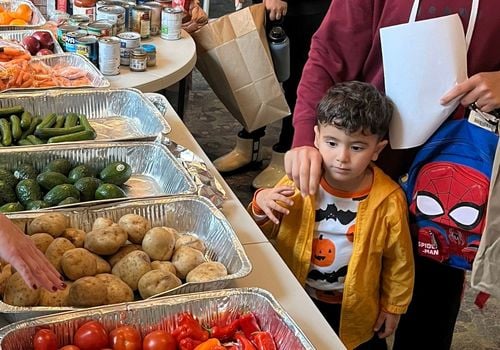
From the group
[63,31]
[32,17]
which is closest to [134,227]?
[63,31]

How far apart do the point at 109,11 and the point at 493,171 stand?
1451 millimetres

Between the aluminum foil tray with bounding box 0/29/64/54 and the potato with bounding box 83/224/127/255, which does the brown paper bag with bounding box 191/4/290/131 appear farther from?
the potato with bounding box 83/224/127/255

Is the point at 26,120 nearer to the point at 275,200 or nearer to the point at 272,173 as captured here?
the point at 275,200

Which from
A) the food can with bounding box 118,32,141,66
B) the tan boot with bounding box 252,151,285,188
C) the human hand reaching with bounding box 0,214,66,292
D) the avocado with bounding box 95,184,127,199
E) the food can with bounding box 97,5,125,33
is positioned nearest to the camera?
the human hand reaching with bounding box 0,214,66,292

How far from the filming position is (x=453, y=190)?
145 centimetres

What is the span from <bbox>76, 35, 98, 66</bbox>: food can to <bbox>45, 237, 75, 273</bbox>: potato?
1.03 metres

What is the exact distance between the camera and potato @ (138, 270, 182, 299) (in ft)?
4.02

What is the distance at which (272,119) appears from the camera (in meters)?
2.91

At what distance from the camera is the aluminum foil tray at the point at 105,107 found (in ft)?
6.09

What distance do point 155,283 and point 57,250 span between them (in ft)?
0.59

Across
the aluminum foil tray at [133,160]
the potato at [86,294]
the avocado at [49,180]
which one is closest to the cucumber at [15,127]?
the aluminum foil tray at [133,160]

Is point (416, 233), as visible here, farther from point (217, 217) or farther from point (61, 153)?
point (61, 153)

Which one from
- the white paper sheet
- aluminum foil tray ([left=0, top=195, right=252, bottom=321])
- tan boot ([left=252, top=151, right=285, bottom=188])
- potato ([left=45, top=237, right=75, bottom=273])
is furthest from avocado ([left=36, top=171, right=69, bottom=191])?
tan boot ([left=252, top=151, right=285, bottom=188])

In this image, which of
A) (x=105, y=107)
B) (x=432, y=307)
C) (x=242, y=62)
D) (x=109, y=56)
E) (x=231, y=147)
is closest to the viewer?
(x=432, y=307)
